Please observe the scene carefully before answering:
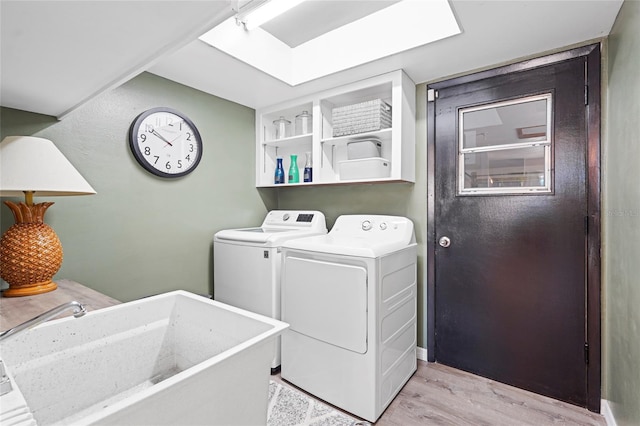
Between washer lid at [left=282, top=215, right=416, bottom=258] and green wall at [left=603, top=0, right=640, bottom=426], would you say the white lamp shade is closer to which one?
washer lid at [left=282, top=215, right=416, bottom=258]

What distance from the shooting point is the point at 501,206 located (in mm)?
2070

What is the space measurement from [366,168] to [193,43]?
138 centimetres

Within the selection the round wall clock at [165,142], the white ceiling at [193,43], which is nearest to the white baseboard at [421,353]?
the white ceiling at [193,43]

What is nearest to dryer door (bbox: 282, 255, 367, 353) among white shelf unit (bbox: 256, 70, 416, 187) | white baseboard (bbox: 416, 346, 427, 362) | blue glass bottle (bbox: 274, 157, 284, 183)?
white shelf unit (bbox: 256, 70, 416, 187)

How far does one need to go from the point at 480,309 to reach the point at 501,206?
73 centimetres

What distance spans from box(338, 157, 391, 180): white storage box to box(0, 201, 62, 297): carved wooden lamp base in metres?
1.83

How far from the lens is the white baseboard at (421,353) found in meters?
2.39

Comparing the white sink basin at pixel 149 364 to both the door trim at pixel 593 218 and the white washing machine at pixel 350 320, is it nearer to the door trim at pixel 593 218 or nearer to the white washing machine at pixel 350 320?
the white washing machine at pixel 350 320

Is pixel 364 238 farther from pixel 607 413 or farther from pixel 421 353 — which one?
pixel 607 413

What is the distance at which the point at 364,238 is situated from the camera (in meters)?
2.39

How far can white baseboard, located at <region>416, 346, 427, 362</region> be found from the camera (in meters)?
2.39

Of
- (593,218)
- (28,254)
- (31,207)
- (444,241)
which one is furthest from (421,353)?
(31,207)

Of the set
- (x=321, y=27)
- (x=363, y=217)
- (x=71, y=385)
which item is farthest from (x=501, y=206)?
(x=71, y=385)

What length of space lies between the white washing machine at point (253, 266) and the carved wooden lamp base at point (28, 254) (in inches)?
42.5
